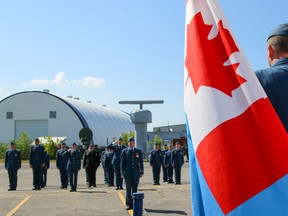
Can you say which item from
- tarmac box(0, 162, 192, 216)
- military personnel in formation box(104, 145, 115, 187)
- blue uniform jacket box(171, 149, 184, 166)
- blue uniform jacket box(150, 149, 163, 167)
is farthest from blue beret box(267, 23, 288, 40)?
blue uniform jacket box(150, 149, 163, 167)

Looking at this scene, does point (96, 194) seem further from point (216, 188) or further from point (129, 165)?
point (216, 188)

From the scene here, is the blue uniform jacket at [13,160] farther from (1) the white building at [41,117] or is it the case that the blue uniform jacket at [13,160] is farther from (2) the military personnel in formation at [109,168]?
(1) the white building at [41,117]

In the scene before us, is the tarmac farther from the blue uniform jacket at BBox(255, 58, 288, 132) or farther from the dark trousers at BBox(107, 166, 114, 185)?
the blue uniform jacket at BBox(255, 58, 288, 132)

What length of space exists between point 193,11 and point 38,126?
56.0 m

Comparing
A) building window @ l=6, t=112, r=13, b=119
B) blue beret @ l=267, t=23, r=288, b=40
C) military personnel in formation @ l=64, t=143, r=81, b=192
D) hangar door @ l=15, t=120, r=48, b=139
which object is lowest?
military personnel in formation @ l=64, t=143, r=81, b=192

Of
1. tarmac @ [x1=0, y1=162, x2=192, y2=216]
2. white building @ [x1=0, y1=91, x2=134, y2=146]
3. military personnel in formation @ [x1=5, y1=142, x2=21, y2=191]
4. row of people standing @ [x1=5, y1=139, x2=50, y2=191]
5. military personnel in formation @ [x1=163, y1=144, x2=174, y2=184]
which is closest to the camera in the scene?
tarmac @ [x1=0, y1=162, x2=192, y2=216]

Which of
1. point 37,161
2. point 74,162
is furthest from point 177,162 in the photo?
point 37,161

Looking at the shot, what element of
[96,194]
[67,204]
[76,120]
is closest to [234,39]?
[67,204]

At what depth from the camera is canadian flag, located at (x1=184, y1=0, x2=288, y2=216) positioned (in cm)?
194

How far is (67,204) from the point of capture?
12281 mm

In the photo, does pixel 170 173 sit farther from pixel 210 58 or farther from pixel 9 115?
pixel 9 115

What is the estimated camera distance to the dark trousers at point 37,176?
17.6 m

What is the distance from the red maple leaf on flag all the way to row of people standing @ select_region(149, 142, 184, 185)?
17.6m

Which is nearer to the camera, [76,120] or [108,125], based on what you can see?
[76,120]
